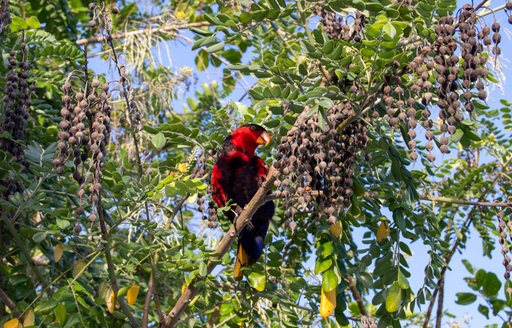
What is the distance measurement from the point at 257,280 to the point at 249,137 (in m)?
0.51

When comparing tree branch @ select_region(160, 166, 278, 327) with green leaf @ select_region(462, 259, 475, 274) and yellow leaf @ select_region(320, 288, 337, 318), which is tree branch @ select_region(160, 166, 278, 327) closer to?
yellow leaf @ select_region(320, 288, 337, 318)

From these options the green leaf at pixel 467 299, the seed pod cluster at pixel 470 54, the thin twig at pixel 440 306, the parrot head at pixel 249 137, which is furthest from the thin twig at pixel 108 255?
the thin twig at pixel 440 306

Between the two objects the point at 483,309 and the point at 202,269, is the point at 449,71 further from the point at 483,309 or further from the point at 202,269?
the point at 483,309

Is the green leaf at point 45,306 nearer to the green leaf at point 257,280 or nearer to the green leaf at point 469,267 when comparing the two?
the green leaf at point 257,280

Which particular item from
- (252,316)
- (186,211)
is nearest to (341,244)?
(252,316)

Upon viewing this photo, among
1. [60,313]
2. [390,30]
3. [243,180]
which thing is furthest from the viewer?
[243,180]

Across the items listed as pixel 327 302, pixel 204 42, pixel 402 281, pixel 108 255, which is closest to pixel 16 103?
pixel 108 255

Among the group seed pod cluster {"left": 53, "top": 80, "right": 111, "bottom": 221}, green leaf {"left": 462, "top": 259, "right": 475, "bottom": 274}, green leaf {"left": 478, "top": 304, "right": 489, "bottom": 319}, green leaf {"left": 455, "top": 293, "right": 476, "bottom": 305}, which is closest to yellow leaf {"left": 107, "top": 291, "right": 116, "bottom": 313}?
seed pod cluster {"left": 53, "top": 80, "right": 111, "bottom": 221}

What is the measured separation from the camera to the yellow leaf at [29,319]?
2.12 meters

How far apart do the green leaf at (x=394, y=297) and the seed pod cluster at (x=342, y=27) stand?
2.39ft

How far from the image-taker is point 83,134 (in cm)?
174

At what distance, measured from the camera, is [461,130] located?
6.66 ft

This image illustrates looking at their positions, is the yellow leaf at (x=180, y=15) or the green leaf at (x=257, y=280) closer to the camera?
the green leaf at (x=257, y=280)

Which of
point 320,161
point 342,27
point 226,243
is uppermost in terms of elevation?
point 342,27
